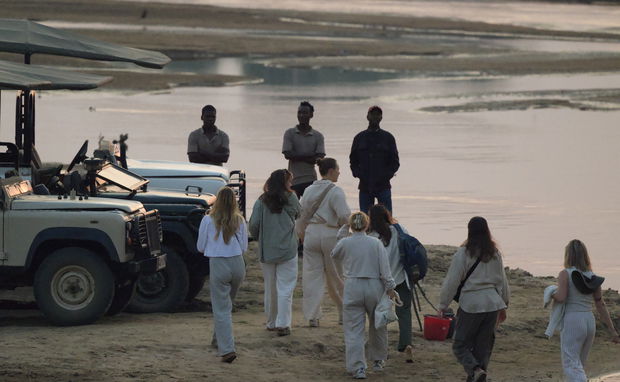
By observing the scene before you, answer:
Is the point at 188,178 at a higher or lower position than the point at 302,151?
lower

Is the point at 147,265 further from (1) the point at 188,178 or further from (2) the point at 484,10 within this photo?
(2) the point at 484,10

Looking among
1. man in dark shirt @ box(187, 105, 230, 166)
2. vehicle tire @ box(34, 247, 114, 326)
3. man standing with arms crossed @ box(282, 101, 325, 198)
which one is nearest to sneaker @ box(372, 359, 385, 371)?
vehicle tire @ box(34, 247, 114, 326)

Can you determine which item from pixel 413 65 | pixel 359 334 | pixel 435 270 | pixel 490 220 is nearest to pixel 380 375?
pixel 359 334

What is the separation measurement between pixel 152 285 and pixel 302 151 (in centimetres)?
330

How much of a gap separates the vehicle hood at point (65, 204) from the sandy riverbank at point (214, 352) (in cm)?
101

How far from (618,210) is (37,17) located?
192 feet

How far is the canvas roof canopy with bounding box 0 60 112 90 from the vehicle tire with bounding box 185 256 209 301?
7.13 ft

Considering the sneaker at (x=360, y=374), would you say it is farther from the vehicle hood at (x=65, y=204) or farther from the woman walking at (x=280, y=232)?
the vehicle hood at (x=65, y=204)

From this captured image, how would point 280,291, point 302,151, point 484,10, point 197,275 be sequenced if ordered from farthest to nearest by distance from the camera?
point 484,10 < point 302,151 < point 197,275 < point 280,291

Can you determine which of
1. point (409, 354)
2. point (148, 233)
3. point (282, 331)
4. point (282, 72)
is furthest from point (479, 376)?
point (282, 72)

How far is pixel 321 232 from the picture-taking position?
13180 millimetres

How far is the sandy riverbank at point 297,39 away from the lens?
56.6m

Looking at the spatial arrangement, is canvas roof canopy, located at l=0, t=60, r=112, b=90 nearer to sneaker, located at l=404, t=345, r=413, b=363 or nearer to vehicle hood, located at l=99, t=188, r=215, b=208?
vehicle hood, located at l=99, t=188, r=215, b=208

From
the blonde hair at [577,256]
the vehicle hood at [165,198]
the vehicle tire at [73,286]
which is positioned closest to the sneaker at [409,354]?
the blonde hair at [577,256]
